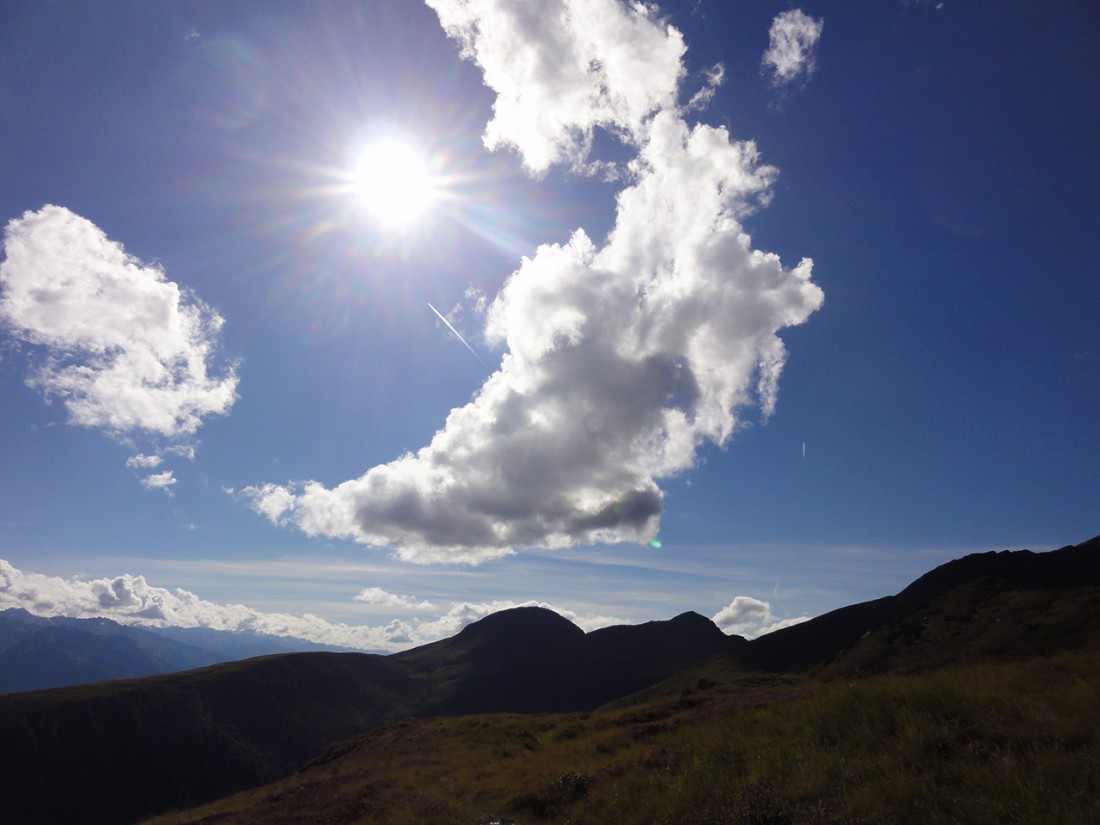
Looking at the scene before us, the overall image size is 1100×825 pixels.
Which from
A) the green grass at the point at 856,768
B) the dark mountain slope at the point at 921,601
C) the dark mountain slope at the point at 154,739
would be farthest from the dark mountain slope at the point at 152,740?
the green grass at the point at 856,768

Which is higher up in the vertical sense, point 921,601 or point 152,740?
point 921,601

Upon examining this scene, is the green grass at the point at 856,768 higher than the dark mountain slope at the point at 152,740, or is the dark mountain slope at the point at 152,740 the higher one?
the green grass at the point at 856,768

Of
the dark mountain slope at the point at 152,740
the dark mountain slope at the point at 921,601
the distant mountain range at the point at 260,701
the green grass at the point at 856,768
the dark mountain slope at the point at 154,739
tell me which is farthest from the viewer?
the dark mountain slope at the point at 154,739

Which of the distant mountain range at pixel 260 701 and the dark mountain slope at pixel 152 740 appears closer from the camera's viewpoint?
the distant mountain range at pixel 260 701

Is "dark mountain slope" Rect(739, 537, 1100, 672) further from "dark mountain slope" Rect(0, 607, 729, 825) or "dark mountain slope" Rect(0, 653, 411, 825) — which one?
"dark mountain slope" Rect(0, 653, 411, 825)

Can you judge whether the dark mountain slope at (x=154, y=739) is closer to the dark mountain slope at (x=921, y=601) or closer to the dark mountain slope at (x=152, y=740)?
the dark mountain slope at (x=152, y=740)

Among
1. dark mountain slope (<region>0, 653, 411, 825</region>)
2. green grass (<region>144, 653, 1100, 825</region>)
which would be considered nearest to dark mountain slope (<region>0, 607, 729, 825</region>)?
dark mountain slope (<region>0, 653, 411, 825</region>)

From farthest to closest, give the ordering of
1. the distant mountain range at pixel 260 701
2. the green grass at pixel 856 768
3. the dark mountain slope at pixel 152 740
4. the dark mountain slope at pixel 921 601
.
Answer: the dark mountain slope at pixel 152 740
the dark mountain slope at pixel 921 601
the distant mountain range at pixel 260 701
the green grass at pixel 856 768

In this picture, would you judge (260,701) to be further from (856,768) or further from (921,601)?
(856,768)

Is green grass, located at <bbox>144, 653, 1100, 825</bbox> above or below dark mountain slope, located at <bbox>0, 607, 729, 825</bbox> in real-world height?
above

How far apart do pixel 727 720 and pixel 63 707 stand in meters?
182

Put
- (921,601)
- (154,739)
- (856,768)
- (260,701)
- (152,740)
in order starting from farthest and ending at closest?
(260,701)
(154,739)
(152,740)
(921,601)
(856,768)

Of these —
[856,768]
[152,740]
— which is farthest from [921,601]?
[152,740]

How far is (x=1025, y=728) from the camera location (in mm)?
9695
